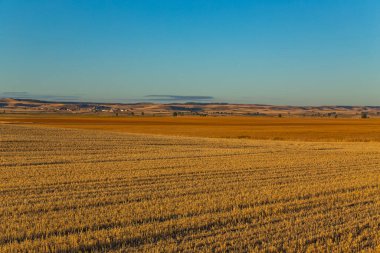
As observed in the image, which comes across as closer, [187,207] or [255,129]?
[187,207]

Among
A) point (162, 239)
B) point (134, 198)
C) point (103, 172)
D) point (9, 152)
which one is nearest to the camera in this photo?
point (162, 239)

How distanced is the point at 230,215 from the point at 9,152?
17.3m

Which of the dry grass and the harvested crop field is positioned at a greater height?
the harvested crop field

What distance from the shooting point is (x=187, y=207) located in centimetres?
1016

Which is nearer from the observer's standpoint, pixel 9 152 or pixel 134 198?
pixel 134 198

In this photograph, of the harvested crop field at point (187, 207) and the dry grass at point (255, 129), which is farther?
the dry grass at point (255, 129)

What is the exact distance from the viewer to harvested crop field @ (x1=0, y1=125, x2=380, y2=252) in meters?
7.71

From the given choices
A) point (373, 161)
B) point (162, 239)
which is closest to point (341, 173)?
point (373, 161)

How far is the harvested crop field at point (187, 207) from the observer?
7.71 metres

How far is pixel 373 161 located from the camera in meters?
21.6

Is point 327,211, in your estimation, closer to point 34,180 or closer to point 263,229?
point 263,229

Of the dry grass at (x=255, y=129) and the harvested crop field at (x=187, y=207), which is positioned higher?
the harvested crop field at (x=187, y=207)

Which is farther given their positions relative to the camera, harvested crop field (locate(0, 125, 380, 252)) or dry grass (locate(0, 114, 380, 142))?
dry grass (locate(0, 114, 380, 142))

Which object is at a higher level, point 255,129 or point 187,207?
point 187,207
